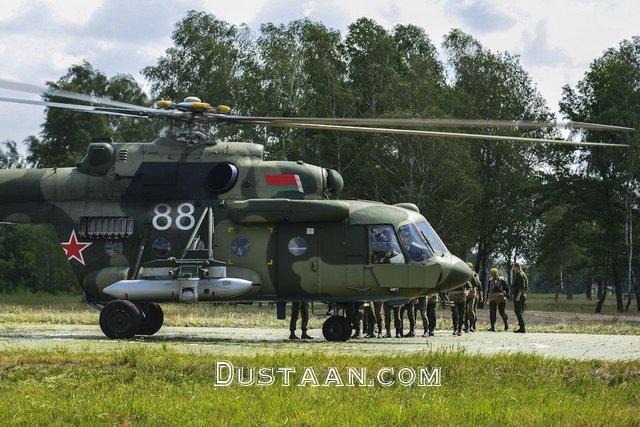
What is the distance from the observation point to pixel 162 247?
21.7 meters

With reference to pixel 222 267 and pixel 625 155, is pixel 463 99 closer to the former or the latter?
pixel 625 155

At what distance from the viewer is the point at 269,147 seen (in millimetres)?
54062

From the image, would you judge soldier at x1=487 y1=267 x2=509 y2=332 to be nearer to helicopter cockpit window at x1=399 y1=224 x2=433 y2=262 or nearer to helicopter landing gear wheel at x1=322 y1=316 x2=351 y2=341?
helicopter cockpit window at x1=399 y1=224 x2=433 y2=262

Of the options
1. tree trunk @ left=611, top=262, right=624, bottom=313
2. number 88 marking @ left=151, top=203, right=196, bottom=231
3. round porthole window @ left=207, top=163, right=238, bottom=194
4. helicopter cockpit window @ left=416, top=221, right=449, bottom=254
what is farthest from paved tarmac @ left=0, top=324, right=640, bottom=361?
tree trunk @ left=611, top=262, right=624, bottom=313

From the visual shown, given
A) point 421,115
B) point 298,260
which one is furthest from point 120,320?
point 421,115

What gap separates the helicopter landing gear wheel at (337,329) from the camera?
21578 mm

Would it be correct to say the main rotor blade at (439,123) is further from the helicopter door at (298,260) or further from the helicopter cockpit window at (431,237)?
the helicopter cockpit window at (431,237)

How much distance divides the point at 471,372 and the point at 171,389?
4527mm

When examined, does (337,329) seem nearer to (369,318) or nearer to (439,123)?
(369,318)

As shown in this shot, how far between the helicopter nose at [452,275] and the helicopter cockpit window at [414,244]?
46 cm

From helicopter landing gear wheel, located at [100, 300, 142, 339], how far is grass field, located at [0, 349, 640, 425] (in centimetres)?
433

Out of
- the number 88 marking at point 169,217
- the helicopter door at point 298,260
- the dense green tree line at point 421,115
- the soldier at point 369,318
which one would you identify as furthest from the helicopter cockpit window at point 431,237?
the dense green tree line at point 421,115

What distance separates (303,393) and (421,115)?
3915 cm

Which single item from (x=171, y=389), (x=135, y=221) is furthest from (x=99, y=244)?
(x=171, y=389)
